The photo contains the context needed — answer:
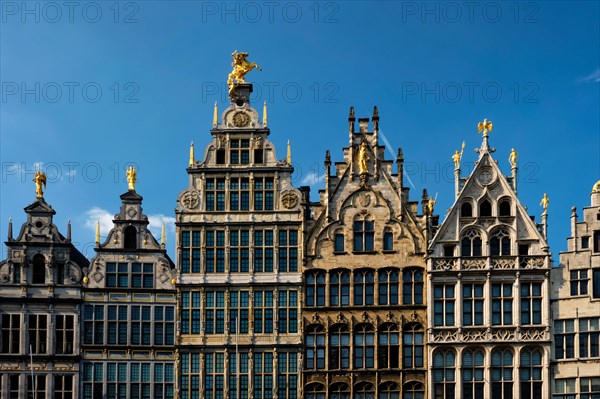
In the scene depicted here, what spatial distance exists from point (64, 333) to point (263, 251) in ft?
35.0

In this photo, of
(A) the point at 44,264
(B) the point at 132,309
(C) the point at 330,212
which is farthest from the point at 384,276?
(A) the point at 44,264

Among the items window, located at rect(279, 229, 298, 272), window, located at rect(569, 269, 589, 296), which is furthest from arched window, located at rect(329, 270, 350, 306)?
window, located at rect(569, 269, 589, 296)

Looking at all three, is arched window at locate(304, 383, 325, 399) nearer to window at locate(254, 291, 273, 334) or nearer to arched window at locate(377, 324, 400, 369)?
arched window at locate(377, 324, 400, 369)

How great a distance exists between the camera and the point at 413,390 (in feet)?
194

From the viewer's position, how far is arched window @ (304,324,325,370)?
59.6m

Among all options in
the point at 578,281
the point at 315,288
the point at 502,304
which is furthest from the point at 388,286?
the point at 578,281

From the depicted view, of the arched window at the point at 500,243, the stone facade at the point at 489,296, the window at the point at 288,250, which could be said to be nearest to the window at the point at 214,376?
the window at the point at 288,250

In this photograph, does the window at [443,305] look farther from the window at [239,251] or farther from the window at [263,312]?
the window at [239,251]

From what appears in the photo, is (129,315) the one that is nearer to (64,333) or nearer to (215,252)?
(64,333)

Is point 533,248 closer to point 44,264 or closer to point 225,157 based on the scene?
point 225,157

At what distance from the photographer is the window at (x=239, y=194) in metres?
61.3

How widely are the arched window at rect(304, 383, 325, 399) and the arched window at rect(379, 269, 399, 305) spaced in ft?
16.8

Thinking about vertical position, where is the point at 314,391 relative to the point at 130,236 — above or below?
below

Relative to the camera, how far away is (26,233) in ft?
200
